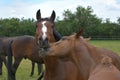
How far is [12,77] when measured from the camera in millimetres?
11484

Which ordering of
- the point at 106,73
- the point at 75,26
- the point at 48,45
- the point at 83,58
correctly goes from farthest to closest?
the point at 75,26, the point at 48,45, the point at 83,58, the point at 106,73

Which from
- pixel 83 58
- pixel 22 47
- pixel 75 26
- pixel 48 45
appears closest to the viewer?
pixel 83 58

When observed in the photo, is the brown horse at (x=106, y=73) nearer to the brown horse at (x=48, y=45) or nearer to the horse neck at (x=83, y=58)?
the horse neck at (x=83, y=58)

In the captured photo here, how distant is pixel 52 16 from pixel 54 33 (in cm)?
49

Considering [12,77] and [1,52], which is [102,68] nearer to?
[12,77]

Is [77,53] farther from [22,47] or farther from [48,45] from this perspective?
[22,47]

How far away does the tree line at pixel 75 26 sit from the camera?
5000 centimetres

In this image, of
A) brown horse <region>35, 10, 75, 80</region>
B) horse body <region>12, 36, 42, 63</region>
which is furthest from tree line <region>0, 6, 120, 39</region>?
brown horse <region>35, 10, 75, 80</region>

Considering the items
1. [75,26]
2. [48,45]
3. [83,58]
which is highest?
[48,45]

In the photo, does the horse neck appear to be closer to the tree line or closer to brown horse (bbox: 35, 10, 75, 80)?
brown horse (bbox: 35, 10, 75, 80)

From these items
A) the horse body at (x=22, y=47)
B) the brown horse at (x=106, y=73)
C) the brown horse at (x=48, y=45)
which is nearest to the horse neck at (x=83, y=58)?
the brown horse at (x=48, y=45)

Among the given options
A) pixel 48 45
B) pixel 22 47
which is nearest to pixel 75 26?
pixel 22 47

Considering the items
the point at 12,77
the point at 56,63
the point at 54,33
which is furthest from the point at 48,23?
the point at 12,77

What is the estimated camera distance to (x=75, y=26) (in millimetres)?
57156
